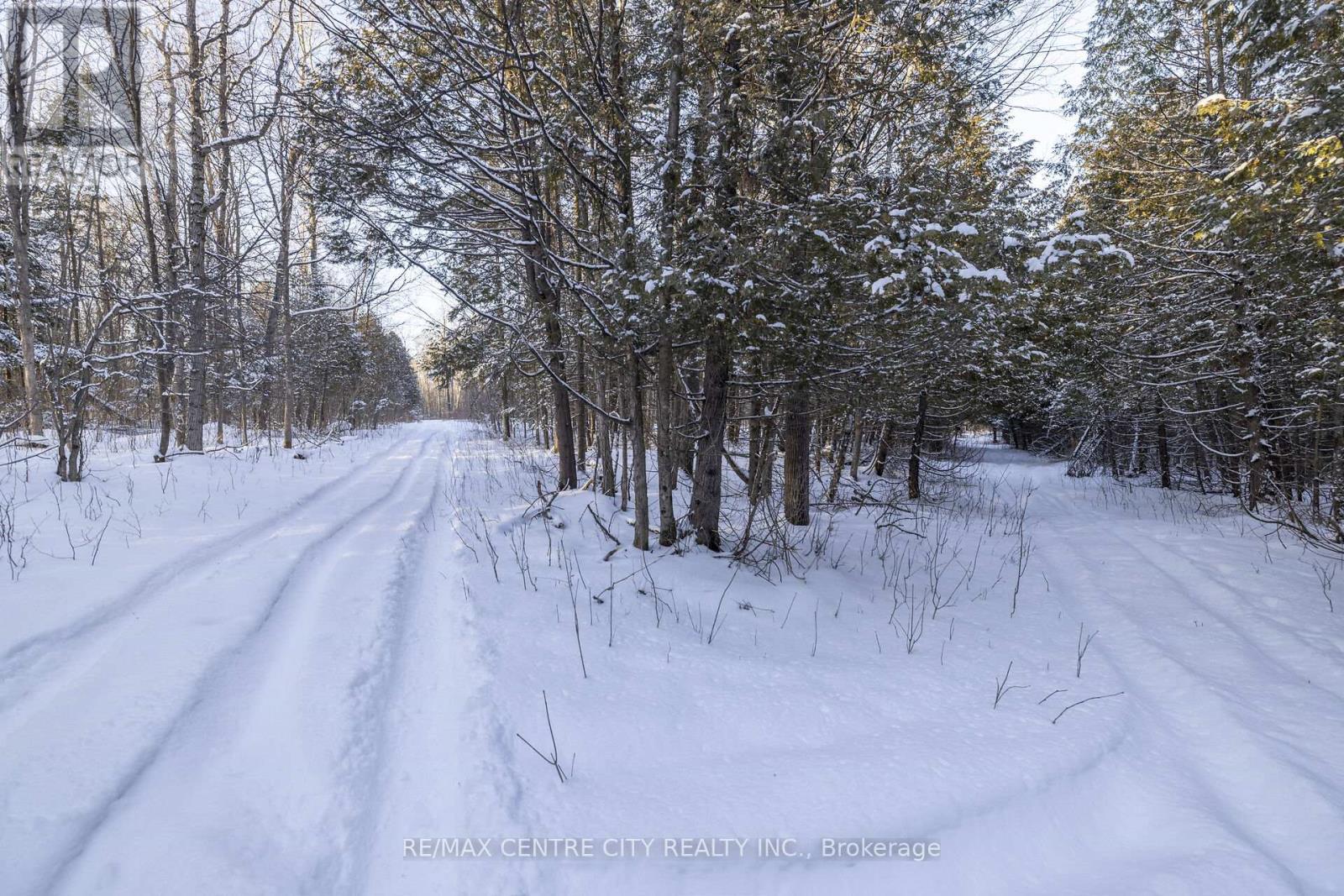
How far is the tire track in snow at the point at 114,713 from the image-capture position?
1.89 metres

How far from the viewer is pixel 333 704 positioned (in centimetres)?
270

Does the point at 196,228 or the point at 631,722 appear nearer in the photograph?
the point at 631,722

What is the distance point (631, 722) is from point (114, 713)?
2542 mm

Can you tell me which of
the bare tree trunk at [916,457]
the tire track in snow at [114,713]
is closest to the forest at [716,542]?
the tire track in snow at [114,713]

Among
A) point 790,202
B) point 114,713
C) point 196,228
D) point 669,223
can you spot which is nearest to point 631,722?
point 114,713

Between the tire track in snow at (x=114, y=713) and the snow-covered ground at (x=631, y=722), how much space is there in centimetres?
1

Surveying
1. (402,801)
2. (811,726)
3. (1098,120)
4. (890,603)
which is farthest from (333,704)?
(1098,120)

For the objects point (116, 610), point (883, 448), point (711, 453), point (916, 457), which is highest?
point (711, 453)

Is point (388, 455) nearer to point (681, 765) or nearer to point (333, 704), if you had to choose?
point (333, 704)

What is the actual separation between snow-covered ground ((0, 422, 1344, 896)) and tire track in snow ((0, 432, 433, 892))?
14 mm

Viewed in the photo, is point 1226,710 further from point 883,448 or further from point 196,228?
point 196,228

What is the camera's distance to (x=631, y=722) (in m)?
2.80

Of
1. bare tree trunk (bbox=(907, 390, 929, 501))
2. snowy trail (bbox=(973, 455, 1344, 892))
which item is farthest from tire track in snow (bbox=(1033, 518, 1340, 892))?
bare tree trunk (bbox=(907, 390, 929, 501))

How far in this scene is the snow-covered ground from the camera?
197cm
